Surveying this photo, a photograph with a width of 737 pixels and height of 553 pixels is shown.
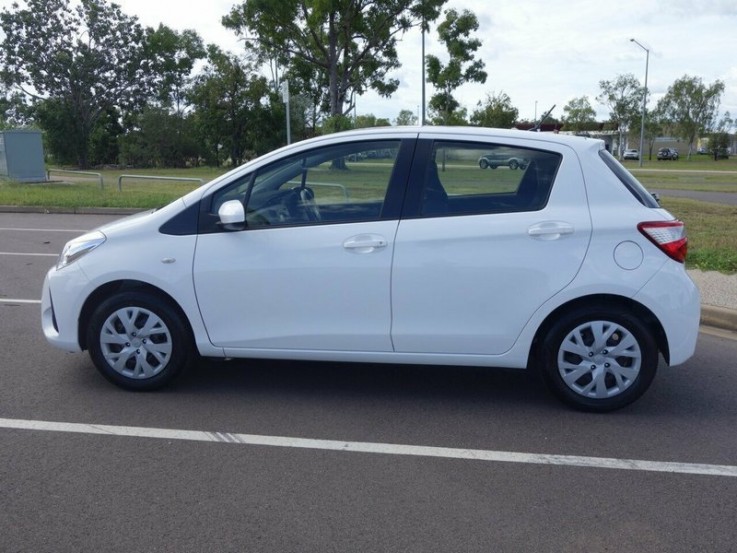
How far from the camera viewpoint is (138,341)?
4.93 meters

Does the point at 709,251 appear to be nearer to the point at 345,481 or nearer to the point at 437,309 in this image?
the point at 437,309

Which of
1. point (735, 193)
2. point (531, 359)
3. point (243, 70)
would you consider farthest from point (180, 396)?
point (243, 70)

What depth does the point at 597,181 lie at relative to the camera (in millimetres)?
4613

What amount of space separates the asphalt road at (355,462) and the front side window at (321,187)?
1.25m

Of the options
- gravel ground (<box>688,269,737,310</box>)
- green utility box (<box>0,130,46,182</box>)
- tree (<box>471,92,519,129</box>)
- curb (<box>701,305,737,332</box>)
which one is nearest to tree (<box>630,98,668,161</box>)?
tree (<box>471,92,519,129</box>)

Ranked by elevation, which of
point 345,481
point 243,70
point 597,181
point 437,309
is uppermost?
point 243,70

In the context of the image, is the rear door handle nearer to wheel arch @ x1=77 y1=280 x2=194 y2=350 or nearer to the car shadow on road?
the car shadow on road

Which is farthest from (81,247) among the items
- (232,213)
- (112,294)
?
(232,213)

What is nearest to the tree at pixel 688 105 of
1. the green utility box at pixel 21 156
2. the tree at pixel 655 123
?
the tree at pixel 655 123

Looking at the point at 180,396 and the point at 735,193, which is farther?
the point at 735,193

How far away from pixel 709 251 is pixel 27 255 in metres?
9.36

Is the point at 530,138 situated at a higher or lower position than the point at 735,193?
higher

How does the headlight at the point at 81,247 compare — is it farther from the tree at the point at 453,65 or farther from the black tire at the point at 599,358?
the tree at the point at 453,65

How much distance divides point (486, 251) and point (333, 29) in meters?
29.9
